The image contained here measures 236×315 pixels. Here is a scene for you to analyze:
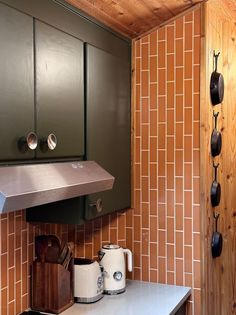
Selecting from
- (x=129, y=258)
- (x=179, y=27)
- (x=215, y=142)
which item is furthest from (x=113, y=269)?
(x=179, y=27)

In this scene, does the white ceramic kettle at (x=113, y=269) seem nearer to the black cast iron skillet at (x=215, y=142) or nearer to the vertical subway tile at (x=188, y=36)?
the black cast iron skillet at (x=215, y=142)

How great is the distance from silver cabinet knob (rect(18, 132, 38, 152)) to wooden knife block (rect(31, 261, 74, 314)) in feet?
2.35

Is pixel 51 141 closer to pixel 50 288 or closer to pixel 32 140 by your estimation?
pixel 32 140

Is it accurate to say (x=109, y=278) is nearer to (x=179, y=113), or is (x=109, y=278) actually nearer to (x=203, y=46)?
(x=179, y=113)

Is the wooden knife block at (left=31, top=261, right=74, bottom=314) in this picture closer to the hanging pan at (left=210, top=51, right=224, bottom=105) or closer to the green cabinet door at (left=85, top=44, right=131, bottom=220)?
the green cabinet door at (left=85, top=44, right=131, bottom=220)

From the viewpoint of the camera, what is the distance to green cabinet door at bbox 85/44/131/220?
1.91 metres

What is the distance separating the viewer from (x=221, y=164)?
247 cm

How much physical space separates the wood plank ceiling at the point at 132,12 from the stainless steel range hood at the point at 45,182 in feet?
2.26

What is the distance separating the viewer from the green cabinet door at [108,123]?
75.2 inches

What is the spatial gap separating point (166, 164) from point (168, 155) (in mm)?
49

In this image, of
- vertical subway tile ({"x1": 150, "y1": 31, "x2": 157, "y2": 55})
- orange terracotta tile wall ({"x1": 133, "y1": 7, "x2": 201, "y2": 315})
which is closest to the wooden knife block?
orange terracotta tile wall ({"x1": 133, "y1": 7, "x2": 201, "y2": 315})

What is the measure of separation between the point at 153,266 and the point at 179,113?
0.83 m

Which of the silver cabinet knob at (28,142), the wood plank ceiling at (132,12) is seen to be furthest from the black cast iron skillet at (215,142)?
the silver cabinet knob at (28,142)

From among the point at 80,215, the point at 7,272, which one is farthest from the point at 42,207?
the point at 7,272
